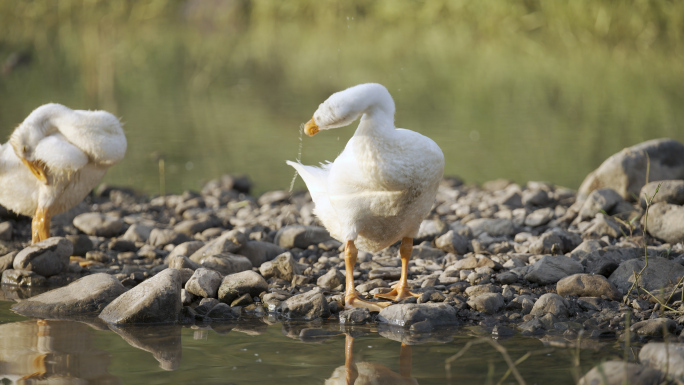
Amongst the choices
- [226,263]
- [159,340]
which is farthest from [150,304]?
[226,263]

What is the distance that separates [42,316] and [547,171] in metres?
6.17

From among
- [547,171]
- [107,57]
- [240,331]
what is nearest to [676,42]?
[547,171]

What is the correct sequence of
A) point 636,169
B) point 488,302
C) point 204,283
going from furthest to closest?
point 636,169 → point 204,283 → point 488,302

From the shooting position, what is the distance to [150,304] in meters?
4.44

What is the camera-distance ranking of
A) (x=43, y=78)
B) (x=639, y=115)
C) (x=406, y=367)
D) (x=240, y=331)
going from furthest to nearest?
(x=43, y=78) → (x=639, y=115) → (x=240, y=331) → (x=406, y=367)

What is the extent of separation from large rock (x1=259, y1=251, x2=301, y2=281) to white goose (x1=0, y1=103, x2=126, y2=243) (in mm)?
1615

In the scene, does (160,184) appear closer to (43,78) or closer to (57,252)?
(57,252)

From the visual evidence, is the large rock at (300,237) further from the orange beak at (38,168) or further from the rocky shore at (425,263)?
the orange beak at (38,168)

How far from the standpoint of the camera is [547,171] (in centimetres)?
901

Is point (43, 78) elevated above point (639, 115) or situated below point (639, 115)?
above

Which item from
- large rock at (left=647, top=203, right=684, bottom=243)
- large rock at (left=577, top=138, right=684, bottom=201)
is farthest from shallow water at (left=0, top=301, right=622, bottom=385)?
large rock at (left=577, top=138, right=684, bottom=201)

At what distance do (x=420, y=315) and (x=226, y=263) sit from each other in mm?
1553

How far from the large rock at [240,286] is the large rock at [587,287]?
6.14 ft

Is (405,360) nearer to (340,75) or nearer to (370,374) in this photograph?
(370,374)
